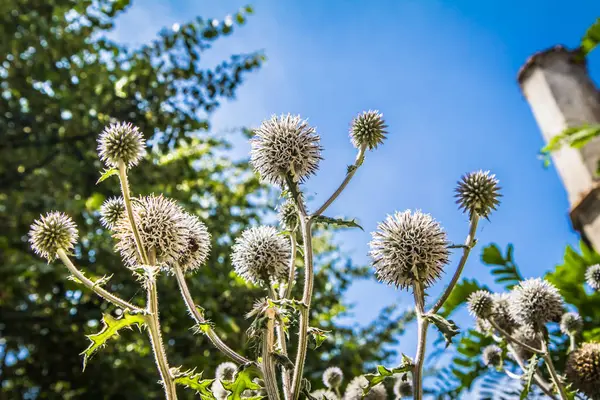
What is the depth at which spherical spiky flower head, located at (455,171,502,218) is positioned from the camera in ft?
4.88

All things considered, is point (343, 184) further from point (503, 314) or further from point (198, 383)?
point (503, 314)

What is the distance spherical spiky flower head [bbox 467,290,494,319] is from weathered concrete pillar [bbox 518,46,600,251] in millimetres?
9923

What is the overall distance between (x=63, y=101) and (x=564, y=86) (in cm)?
1143

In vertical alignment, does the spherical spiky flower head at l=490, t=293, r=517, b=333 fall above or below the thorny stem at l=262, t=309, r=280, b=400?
above

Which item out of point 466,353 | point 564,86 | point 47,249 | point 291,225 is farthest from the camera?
point 564,86

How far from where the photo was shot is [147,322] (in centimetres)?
122

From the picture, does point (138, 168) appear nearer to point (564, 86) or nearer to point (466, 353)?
point (466, 353)

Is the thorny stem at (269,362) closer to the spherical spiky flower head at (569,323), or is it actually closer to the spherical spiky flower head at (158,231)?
the spherical spiky flower head at (158,231)

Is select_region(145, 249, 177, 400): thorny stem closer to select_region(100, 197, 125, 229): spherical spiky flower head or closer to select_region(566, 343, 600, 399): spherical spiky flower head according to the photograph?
select_region(100, 197, 125, 229): spherical spiky flower head

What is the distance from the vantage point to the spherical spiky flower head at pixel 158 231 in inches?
57.1

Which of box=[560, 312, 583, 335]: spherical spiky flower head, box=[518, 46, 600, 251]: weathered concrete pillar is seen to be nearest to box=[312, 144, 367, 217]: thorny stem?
box=[560, 312, 583, 335]: spherical spiky flower head

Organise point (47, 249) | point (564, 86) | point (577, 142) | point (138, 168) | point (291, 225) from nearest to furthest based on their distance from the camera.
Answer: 1. point (47, 249)
2. point (291, 225)
3. point (577, 142)
4. point (138, 168)
5. point (564, 86)

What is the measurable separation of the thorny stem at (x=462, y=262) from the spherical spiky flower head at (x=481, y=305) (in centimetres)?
74

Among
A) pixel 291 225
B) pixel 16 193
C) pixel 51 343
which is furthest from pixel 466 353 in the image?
pixel 16 193
